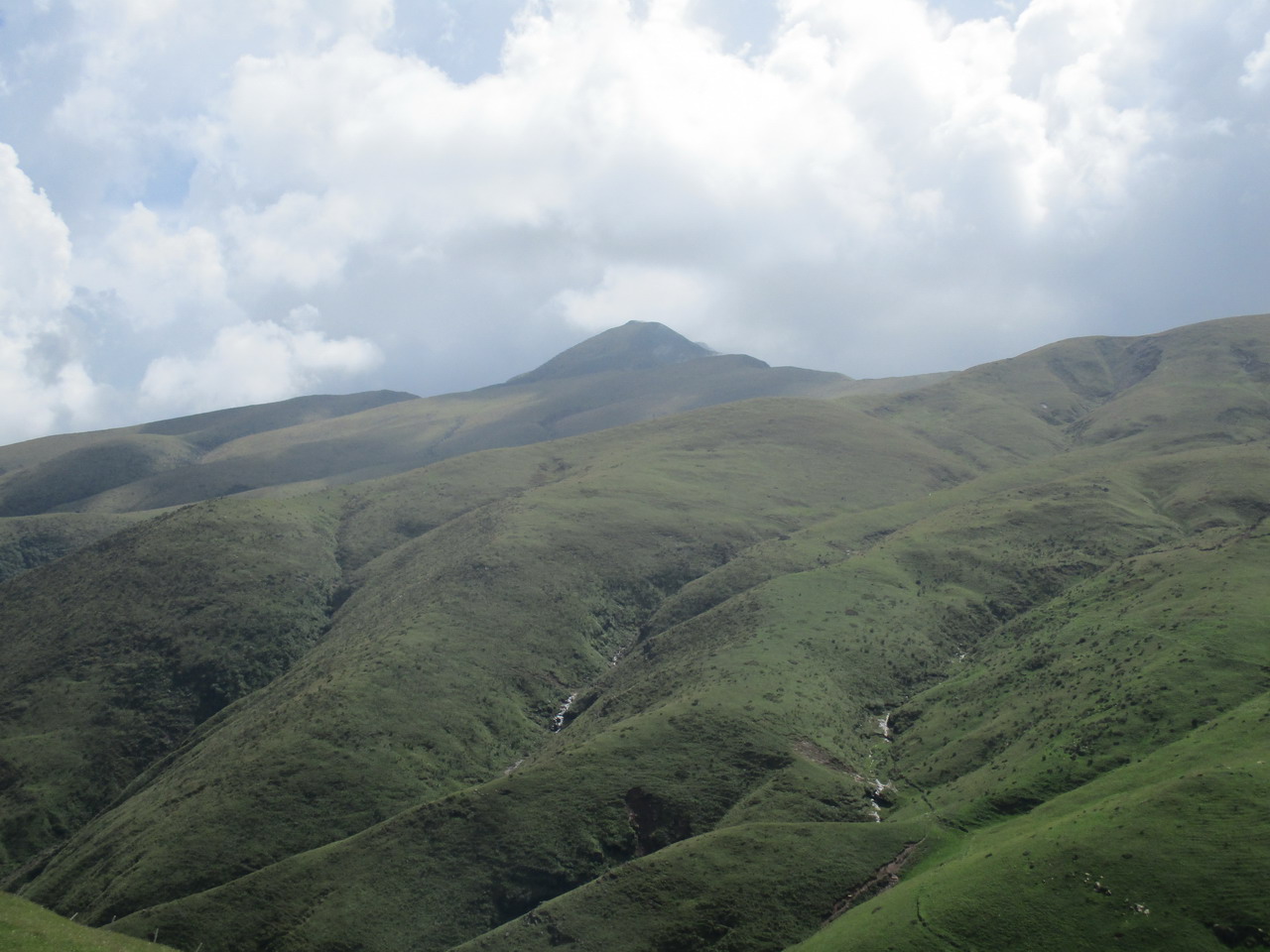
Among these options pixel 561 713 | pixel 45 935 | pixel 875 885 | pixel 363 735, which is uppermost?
pixel 45 935

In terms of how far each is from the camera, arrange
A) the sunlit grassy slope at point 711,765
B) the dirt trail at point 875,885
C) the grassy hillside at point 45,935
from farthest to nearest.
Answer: the dirt trail at point 875,885 → the sunlit grassy slope at point 711,765 → the grassy hillside at point 45,935

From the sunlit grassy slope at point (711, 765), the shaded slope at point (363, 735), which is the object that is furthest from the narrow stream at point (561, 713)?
the shaded slope at point (363, 735)

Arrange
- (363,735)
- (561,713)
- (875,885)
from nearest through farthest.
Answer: (875,885), (363,735), (561,713)

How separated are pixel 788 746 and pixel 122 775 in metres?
126

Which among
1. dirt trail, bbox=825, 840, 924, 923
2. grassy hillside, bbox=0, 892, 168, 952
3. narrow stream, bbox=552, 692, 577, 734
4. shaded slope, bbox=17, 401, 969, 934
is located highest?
grassy hillside, bbox=0, 892, 168, 952

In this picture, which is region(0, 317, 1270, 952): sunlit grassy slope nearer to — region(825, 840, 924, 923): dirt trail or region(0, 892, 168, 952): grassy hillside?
region(825, 840, 924, 923): dirt trail

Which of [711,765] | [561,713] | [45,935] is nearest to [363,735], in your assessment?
[561,713]

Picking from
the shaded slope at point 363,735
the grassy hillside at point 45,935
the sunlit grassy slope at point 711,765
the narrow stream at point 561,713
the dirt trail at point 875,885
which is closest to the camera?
the grassy hillside at point 45,935

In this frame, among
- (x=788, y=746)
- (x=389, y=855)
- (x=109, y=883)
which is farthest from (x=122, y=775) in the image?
(x=788, y=746)

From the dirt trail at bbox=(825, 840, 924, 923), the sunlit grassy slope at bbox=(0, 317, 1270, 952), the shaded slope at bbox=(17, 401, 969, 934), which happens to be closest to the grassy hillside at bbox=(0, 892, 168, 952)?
the sunlit grassy slope at bbox=(0, 317, 1270, 952)

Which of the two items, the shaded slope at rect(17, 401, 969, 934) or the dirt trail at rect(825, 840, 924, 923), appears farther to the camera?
the shaded slope at rect(17, 401, 969, 934)

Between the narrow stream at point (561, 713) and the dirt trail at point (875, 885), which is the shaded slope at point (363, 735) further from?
the dirt trail at point (875, 885)

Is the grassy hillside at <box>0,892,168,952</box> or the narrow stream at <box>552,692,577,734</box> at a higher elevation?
the grassy hillside at <box>0,892,168,952</box>

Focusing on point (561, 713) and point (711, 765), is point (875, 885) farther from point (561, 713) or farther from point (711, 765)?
point (561, 713)
